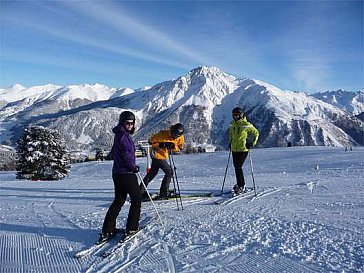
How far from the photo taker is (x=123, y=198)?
20.8 feet

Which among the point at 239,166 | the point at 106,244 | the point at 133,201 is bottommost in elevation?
the point at 106,244

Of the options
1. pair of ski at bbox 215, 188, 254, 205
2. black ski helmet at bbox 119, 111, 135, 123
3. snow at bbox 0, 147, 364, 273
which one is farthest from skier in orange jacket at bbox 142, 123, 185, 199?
black ski helmet at bbox 119, 111, 135, 123

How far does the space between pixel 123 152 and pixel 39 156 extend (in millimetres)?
30303

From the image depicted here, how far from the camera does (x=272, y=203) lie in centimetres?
851

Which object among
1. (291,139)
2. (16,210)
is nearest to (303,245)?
(16,210)

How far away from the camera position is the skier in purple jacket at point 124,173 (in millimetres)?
6180

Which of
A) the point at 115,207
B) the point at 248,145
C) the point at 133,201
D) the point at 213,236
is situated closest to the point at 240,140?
the point at 248,145

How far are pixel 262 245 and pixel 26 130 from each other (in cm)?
3304

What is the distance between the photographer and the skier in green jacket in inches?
385

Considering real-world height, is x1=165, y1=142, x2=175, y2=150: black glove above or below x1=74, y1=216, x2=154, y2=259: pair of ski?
above

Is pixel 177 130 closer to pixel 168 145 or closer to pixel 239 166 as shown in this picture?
pixel 168 145

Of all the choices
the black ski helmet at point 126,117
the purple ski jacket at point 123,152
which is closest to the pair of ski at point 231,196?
the purple ski jacket at point 123,152

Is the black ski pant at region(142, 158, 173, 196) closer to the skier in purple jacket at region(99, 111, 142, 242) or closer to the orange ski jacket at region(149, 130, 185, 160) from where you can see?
the orange ski jacket at region(149, 130, 185, 160)

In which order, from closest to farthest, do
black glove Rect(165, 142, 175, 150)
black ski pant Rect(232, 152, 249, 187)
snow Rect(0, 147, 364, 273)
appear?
snow Rect(0, 147, 364, 273) < black glove Rect(165, 142, 175, 150) < black ski pant Rect(232, 152, 249, 187)
